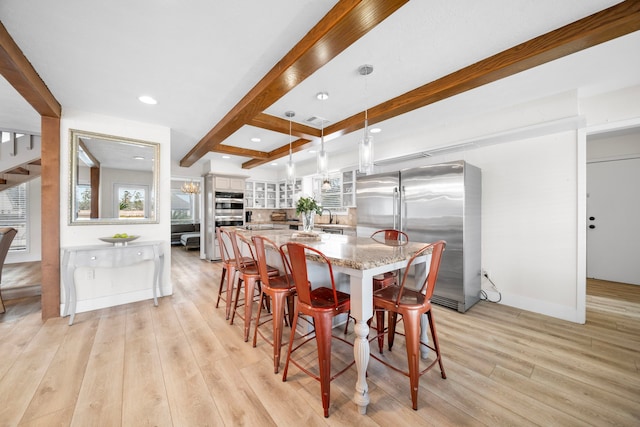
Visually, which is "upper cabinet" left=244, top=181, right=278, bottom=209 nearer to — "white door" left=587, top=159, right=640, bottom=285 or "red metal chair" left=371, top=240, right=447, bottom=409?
"red metal chair" left=371, top=240, right=447, bottom=409

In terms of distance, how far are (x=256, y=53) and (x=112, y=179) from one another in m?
2.66

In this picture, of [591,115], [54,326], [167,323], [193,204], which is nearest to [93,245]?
[54,326]

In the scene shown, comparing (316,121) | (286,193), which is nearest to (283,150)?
(316,121)

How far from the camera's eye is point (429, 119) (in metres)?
3.33

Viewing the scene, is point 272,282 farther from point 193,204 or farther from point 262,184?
point 193,204

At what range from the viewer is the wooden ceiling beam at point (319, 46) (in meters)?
1.35

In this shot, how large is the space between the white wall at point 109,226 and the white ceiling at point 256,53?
0.72ft

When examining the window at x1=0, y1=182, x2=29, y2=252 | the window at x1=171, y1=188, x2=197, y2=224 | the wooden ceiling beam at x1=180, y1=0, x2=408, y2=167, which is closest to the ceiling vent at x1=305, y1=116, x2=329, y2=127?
the wooden ceiling beam at x1=180, y1=0, x2=408, y2=167

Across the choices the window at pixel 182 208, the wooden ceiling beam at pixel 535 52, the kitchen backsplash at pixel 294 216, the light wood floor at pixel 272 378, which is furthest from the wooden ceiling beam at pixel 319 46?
the window at pixel 182 208

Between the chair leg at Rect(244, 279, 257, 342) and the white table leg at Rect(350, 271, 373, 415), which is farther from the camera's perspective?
the chair leg at Rect(244, 279, 257, 342)

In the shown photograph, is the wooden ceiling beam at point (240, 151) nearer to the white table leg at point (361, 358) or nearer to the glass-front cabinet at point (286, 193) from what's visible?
the glass-front cabinet at point (286, 193)

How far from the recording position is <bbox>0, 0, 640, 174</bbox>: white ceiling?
1.51 metres

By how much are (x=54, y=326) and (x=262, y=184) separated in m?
5.03

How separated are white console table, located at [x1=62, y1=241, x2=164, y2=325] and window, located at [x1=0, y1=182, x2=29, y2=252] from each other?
12.7 feet
